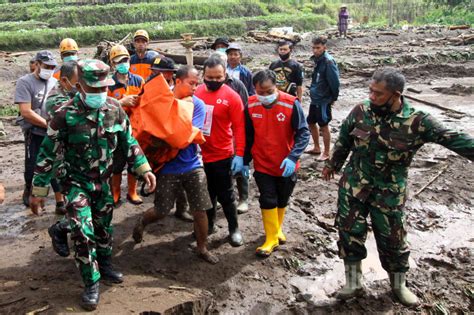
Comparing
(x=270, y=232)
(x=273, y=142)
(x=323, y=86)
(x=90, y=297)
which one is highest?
(x=323, y=86)

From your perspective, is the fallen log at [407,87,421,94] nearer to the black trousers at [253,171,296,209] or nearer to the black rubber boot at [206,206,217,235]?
the black trousers at [253,171,296,209]

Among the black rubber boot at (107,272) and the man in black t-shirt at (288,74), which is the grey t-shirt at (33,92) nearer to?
the black rubber boot at (107,272)

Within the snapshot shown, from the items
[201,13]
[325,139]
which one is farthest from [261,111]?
[201,13]

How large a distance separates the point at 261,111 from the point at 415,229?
8.50 ft

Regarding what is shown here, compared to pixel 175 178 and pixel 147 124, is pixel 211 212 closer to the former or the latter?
pixel 175 178

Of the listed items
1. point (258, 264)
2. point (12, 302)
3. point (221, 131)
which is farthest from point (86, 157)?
point (258, 264)

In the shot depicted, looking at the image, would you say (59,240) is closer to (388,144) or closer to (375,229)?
(375,229)

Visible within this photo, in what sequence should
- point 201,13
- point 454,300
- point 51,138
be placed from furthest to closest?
point 201,13 < point 454,300 < point 51,138

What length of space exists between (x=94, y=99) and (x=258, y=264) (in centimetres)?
235

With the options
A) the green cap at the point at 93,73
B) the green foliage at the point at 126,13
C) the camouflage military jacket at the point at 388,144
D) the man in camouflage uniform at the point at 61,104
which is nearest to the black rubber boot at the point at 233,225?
the camouflage military jacket at the point at 388,144

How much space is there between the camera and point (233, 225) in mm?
5074

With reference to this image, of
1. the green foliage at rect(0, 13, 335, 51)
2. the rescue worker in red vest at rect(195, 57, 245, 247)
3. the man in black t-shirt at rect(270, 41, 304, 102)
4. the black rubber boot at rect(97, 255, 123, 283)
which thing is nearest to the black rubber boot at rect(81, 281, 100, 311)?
the black rubber boot at rect(97, 255, 123, 283)

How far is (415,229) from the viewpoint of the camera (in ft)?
18.6

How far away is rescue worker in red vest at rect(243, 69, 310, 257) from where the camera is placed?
4.60m
